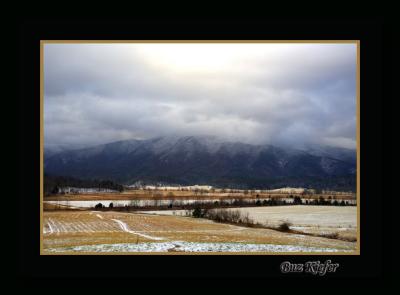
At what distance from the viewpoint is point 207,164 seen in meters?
28.6

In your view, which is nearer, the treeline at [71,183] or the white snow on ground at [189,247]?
the white snow on ground at [189,247]

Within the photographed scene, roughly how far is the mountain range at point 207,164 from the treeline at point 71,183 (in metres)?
0.30

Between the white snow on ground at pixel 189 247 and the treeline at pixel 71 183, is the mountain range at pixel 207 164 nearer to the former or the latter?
the treeline at pixel 71 183

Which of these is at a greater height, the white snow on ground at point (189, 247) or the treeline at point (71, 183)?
the treeline at point (71, 183)

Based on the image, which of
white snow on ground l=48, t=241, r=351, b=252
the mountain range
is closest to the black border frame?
white snow on ground l=48, t=241, r=351, b=252

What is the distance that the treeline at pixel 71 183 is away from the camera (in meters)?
10.8

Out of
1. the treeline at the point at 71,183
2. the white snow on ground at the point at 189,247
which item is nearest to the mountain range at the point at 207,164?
the treeline at the point at 71,183

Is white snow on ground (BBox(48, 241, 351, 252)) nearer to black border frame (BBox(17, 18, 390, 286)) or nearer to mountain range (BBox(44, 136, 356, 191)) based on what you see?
black border frame (BBox(17, 18, 390, 286))
